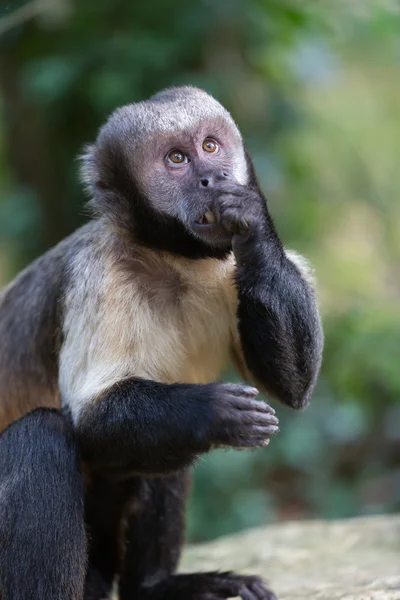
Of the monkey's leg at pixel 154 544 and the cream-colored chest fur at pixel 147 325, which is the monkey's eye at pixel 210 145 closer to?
the cream-colored chest fur at pixel 147 325

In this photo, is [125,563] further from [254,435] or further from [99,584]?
[254,435]

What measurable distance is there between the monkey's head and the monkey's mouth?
150 mm

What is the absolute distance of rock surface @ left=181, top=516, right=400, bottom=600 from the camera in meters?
5.50

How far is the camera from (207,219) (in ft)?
15.8

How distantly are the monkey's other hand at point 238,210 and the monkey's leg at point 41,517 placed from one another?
1361 mm

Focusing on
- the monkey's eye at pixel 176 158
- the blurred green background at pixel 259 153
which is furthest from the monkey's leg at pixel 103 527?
the blurred green background at pixel 259 153

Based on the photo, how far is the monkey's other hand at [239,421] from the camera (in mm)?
4332

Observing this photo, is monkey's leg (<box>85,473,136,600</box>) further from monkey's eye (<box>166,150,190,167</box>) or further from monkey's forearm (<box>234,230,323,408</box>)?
monkey's eye (<box>166,150,190,167</box>)

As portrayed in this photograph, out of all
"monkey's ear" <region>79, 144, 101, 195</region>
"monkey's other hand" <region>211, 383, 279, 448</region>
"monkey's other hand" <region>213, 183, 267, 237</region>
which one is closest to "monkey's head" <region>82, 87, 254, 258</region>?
"monkey's ear" <region>79, 144, 101, 195</region>

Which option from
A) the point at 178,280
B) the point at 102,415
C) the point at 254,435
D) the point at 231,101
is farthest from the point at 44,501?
the point at 231,101

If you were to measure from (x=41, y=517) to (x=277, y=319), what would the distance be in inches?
60.9

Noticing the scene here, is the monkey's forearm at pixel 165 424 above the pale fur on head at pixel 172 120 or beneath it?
beneath

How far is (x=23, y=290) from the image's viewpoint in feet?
19.1

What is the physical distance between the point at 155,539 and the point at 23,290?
174 cm
